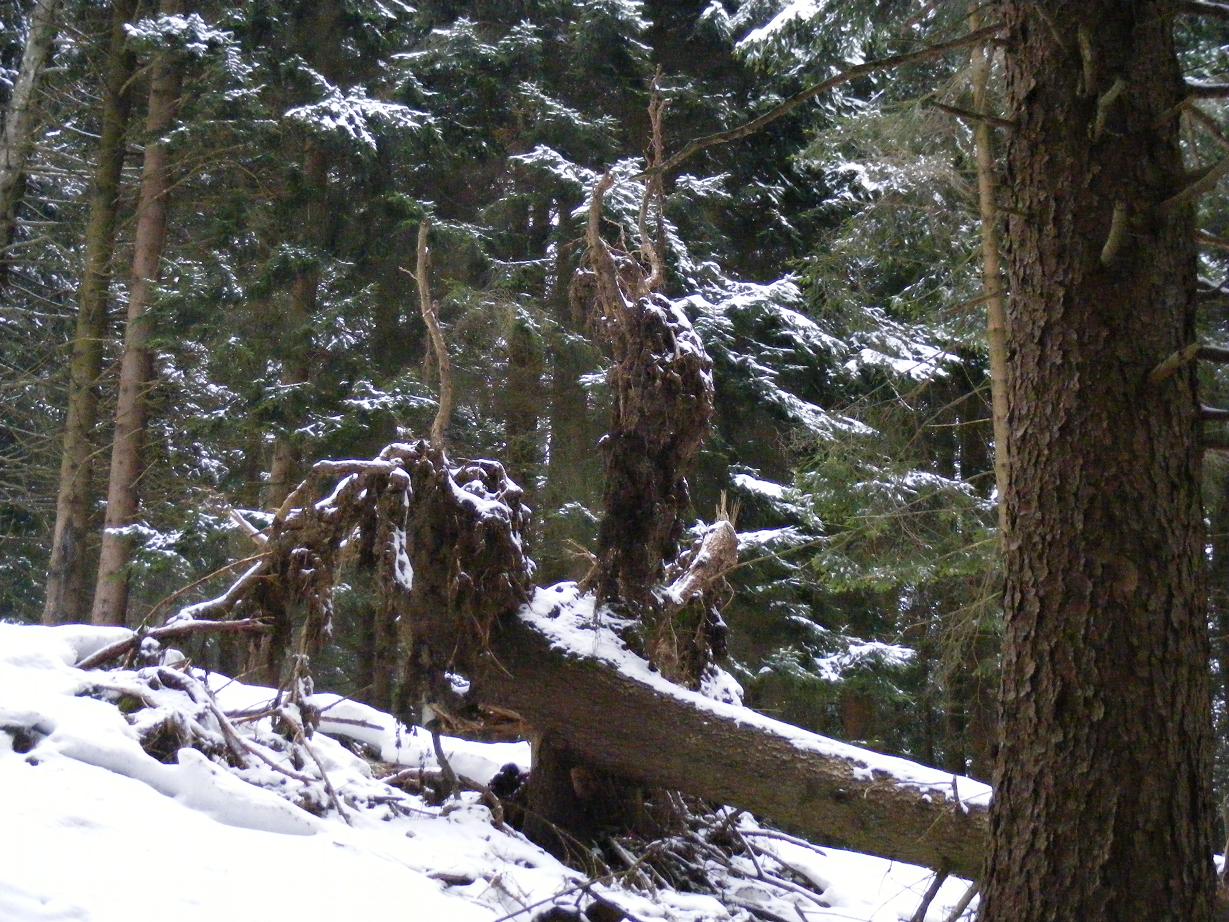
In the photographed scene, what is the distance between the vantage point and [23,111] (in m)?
11.5

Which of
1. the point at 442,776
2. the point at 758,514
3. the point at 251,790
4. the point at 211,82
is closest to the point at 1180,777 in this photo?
the point at 251,790

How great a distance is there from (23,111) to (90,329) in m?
2.68

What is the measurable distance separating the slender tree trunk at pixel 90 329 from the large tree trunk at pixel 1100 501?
11907mm

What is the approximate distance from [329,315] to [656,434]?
25.1ft

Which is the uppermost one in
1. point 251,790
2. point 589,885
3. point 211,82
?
point 211,82

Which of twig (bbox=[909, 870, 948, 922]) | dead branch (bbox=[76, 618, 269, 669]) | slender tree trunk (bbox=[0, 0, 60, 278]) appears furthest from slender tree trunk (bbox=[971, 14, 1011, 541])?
slender tree trunk (bbox=[0, 0, 60, 278])

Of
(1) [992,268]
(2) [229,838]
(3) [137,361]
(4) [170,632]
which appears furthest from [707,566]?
(3) [137,361]

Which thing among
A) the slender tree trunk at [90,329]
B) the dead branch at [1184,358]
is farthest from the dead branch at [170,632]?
the slender tree trunk at [90,329]

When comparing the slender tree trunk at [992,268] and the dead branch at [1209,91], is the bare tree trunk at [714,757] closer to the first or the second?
the slender tree trunk at [992,268]

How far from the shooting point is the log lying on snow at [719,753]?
4.83 m

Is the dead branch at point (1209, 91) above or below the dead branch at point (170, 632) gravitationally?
above

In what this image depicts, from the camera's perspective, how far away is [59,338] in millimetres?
14516

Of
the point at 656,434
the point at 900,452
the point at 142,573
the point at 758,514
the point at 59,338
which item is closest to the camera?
the point at 656,434

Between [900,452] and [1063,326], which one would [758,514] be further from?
[1063,326]
